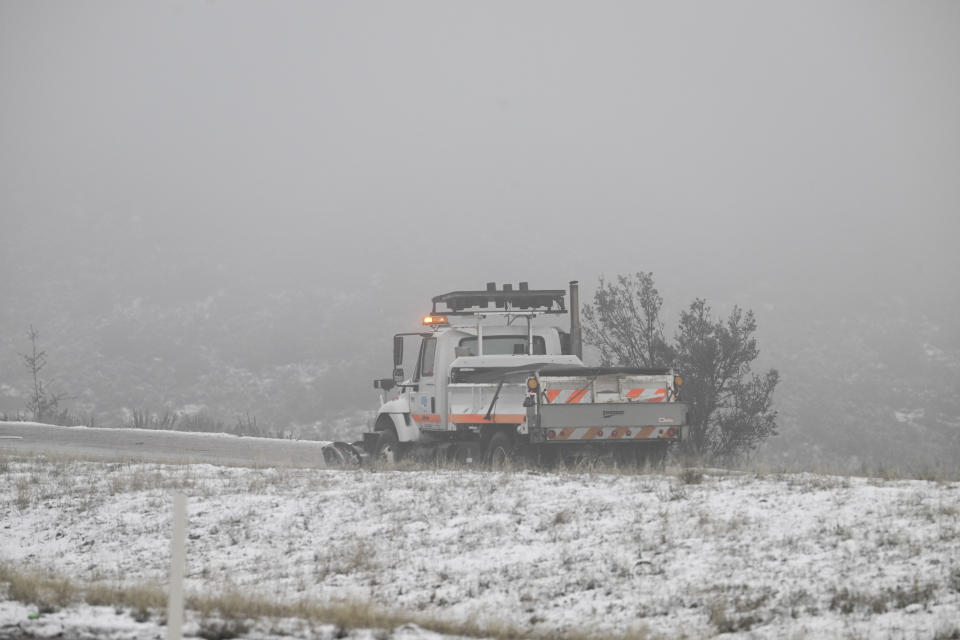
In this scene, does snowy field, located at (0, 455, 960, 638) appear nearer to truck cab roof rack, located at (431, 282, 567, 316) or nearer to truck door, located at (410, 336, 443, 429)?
truck door, located at (410, 336, 443, 429)

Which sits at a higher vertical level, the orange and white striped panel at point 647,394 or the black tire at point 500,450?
the orange and white striped panel at point 647,394

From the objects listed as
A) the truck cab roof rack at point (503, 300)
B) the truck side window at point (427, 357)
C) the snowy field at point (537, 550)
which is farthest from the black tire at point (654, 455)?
the truck side window at point (427, 357)

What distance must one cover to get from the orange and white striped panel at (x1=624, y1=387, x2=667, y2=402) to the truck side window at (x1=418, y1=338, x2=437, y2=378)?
4051 mm

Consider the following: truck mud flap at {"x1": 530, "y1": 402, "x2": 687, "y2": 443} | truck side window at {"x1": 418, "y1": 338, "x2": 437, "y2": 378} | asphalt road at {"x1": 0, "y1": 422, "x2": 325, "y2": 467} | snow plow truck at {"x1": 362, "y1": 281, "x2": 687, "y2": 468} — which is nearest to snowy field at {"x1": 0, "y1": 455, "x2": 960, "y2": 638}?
truck mud flap at {"x1": 530, "y1": 402, "x2": 687, "y2": 443}

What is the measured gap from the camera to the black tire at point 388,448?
707 inches

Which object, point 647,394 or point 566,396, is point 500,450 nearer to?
point 566,396

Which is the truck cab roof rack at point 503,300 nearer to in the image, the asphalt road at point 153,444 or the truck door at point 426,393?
the truck door at point 426,393

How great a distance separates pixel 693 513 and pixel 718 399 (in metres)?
12.2

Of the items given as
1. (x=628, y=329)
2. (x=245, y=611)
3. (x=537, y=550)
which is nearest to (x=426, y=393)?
(x=628, y=329)

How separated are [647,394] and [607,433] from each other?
0.93 metres

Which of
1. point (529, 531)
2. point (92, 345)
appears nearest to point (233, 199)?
point (92, 345)

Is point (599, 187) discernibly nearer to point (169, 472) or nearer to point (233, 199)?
point (233, 199)

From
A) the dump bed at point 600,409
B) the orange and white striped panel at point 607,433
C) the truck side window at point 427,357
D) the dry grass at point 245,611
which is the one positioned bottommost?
the dry grass at point 245,611

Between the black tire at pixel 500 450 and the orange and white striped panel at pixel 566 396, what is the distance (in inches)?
50.0
